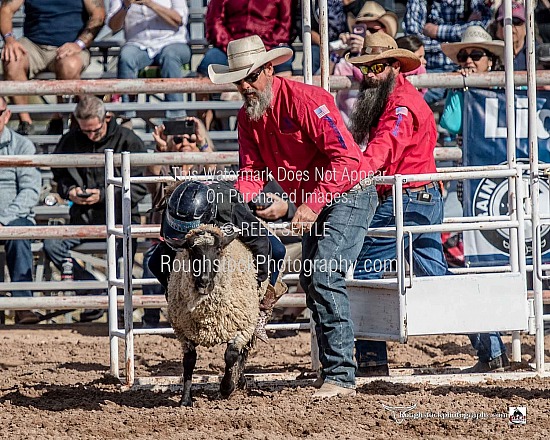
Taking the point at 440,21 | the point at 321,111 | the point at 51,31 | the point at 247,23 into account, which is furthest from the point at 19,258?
the point at 440,21

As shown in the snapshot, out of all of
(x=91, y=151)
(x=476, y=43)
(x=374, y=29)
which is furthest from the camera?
(x=374, y=29)

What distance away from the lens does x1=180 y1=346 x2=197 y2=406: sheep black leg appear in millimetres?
5258

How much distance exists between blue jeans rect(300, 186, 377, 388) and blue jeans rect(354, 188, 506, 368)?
0.56m

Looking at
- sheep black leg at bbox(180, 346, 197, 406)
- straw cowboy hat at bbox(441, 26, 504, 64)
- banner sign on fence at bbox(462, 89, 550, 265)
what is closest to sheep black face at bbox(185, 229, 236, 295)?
sheep black leg at bbox(180, 346, 197, 406)

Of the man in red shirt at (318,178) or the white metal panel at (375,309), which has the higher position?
the man in red shirt at (318,178)

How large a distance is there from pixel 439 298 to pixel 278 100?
4.70 ft

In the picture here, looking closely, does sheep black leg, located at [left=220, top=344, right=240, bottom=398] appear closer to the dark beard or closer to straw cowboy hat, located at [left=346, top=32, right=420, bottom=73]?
the dark beard

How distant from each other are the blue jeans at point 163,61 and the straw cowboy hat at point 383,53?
3.76 meters

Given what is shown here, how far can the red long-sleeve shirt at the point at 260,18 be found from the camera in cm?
903

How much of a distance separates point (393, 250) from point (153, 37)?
187 inches

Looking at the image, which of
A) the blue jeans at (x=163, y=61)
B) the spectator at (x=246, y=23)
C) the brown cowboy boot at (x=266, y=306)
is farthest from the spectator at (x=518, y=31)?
the brown cowboy boot at (x=266, y=306)

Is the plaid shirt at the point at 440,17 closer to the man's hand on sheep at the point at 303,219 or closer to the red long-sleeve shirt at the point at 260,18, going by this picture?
Answer: the red long-sleeve shirt at the point at 260,18

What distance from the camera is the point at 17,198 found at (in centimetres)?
824

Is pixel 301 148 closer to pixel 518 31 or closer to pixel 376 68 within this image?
pixel 376 68
